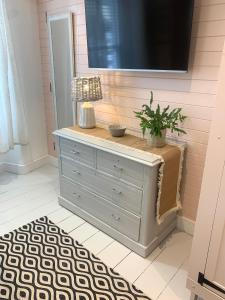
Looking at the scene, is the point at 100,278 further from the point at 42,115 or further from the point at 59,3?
the point at 59,3

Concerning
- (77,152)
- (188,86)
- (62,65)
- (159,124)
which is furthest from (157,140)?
(62,65)

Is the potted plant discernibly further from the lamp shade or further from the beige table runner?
the lamp shade

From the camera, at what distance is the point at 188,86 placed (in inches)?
70.4

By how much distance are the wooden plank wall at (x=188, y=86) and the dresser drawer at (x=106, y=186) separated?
20.3 inches

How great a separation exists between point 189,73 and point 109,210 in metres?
1.24

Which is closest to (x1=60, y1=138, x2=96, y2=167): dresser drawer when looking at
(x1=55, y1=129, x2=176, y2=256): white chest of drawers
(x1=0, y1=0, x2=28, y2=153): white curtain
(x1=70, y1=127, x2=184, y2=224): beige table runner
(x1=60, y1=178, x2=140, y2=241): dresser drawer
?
(x1=55, y1=129, x2=176, y2=256): white chest of drawers

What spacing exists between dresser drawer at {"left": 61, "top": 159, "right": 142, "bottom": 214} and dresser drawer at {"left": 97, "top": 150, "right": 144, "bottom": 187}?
0.19ft

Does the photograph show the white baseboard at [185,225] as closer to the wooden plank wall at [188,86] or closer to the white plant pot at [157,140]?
the wooden plank wall at [188,86]

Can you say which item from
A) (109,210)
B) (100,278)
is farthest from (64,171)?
(100,278)

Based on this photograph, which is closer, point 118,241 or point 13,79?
point 118,241

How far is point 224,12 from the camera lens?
1.51 m

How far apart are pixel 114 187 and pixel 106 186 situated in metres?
0.09

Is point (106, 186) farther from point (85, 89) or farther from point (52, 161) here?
point (52, 161)

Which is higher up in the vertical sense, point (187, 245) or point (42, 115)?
point (42, 115)
